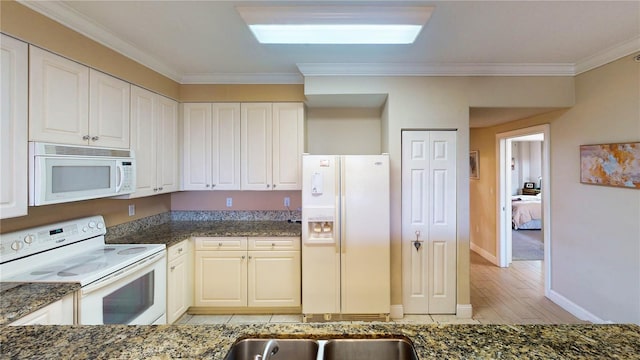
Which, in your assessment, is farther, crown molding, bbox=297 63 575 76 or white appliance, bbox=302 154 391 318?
crown molding, bbox=297 63 575 76

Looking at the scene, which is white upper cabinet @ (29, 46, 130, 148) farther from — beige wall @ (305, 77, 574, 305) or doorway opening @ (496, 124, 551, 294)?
doorway opening @ (496, 124, 551, 294)

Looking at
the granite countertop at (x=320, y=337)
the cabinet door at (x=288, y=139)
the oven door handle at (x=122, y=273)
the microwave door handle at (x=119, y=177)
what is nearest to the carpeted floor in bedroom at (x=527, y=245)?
the cabinet door at (x=288, y=139)

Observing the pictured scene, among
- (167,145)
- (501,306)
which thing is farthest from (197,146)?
(501,306)

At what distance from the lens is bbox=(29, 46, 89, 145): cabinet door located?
1701 millimetres

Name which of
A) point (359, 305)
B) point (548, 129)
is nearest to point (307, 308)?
point (359, 305)

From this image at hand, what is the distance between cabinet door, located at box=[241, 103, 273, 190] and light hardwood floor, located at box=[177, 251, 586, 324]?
1634mm

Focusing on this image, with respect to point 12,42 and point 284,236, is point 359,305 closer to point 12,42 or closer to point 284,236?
point 284,236

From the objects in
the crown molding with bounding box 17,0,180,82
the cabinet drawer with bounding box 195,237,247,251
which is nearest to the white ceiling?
the crown molding with bounding box 17,0,180,82

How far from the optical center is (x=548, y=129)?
3.28 metres

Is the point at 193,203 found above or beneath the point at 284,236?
above

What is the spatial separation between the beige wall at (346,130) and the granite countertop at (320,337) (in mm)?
2656

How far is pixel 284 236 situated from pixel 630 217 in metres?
3.18

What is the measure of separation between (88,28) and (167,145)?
123 cm

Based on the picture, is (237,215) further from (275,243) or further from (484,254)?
(484,254)
